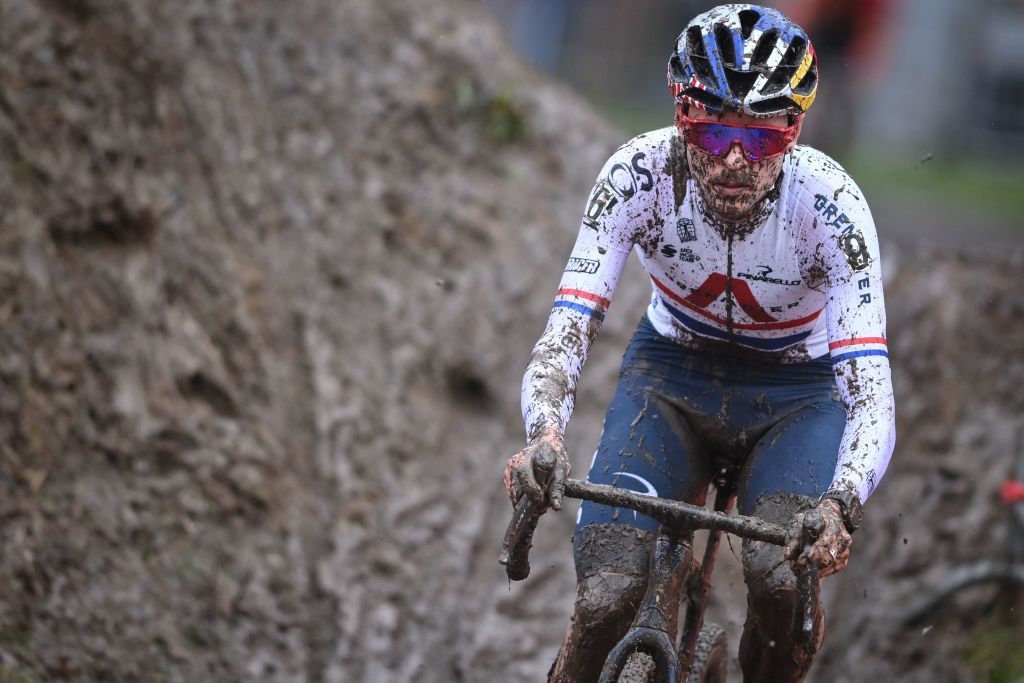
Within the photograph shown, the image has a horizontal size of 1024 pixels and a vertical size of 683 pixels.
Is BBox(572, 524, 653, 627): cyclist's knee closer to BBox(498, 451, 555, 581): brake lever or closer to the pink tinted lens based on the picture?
BBox(498, 451, 555, 581): brake lever

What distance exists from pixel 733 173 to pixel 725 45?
0.49m

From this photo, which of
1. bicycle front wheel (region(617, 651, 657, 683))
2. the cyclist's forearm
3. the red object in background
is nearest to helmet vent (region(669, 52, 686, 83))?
the cyclist's forearm

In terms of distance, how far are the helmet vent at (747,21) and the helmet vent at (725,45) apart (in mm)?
52

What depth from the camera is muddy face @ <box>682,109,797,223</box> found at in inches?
165

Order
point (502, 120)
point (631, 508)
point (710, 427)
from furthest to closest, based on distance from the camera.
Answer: point (502, 120)
point (710, 427)
point (631, 508)

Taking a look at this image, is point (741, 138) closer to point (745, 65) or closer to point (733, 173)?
point (733, 173)

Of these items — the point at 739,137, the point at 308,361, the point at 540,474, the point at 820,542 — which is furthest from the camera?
the point at 308,361

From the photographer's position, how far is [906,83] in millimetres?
16312

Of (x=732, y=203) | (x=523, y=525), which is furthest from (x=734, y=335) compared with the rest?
(x=523, y=525)

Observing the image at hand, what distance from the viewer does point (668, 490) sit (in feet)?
14.8

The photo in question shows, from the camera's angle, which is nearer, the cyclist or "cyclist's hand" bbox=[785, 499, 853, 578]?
"cyclist's hand" bbox=[785, 499, 853, 578]

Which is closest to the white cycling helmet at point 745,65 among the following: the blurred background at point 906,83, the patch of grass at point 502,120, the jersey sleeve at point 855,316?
the jersey sleeve at point 855,316

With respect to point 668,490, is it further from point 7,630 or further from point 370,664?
point 7,630

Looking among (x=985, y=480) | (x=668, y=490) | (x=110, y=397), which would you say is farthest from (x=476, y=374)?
(x=668, y=490)
